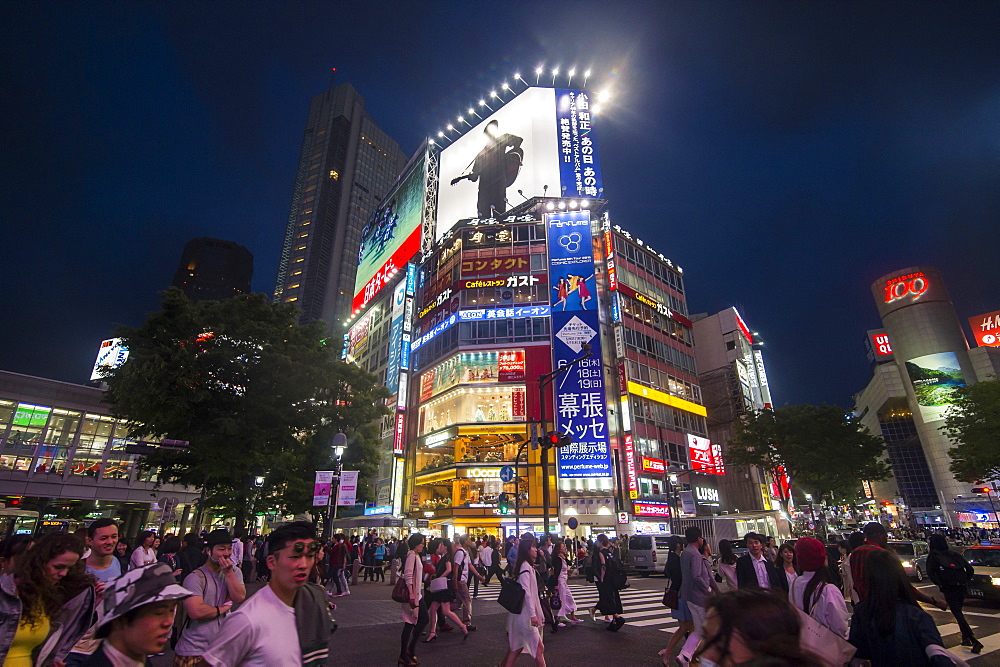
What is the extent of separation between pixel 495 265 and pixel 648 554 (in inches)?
1152

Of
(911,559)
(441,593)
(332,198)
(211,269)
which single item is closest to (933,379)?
(911,559)

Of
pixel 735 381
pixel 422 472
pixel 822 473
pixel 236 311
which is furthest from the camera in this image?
pixel 735 381

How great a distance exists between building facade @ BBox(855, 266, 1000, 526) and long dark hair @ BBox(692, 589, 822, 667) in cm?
9013

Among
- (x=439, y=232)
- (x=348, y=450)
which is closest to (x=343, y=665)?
(x=348, y=450)

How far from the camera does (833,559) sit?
10.5 meters

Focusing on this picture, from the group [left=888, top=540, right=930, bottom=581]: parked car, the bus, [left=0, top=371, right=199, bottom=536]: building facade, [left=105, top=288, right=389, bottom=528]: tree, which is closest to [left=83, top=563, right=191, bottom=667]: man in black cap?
[left=105, top=288, right=389, bottom=528]: tree

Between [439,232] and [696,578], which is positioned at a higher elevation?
[439,232]

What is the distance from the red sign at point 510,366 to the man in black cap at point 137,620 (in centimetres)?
3928

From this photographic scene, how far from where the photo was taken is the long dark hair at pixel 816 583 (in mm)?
4617

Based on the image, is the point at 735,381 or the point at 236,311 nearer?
the point at 236,311

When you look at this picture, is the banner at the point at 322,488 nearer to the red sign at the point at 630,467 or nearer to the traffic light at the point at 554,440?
the traffic light at the point at 554,440

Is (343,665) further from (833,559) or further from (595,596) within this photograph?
(595,596)

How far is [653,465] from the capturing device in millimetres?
41281

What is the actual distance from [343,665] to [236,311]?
16.5 metres
